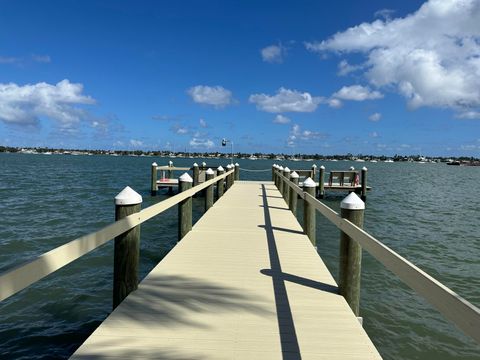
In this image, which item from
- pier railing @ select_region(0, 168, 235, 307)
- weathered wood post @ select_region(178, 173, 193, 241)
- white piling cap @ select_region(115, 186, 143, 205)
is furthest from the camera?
weathered wood post @ select_region(178, 173, 193, 241)

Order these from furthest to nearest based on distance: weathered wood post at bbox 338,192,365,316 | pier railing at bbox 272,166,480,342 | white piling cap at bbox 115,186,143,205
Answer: weathered wood post at bbox 338,192,365,316 → white piling cap at bbox 115,186,143,205 → pier railing at bbox 272,166,480,342

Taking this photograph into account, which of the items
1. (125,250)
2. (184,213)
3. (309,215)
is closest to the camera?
(125,250)

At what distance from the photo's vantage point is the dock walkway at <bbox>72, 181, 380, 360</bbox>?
10.2 feet

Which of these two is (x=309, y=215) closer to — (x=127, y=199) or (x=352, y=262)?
(x=352, y=262)

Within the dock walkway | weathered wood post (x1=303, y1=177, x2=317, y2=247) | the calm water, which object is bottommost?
the calm water

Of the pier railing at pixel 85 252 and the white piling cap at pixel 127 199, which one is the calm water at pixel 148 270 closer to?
the pier railing at pixel 85 252

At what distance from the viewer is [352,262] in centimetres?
437

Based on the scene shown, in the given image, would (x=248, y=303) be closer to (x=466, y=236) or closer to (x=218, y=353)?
(x=218, y=353)

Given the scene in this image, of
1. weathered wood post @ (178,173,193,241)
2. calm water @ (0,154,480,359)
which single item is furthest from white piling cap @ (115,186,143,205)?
weathered wood post @ (178,173,193,241)

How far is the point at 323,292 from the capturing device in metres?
4.61

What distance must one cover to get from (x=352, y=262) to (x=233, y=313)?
A: 5.20 ft

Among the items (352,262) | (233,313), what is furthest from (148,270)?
(352,262)

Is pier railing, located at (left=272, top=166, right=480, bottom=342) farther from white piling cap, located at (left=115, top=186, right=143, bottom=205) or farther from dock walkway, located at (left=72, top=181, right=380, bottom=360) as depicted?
white piling cap, located at (left=115, top=186, right=143, bottom=205)

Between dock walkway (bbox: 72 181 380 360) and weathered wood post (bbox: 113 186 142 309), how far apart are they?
16 cm
